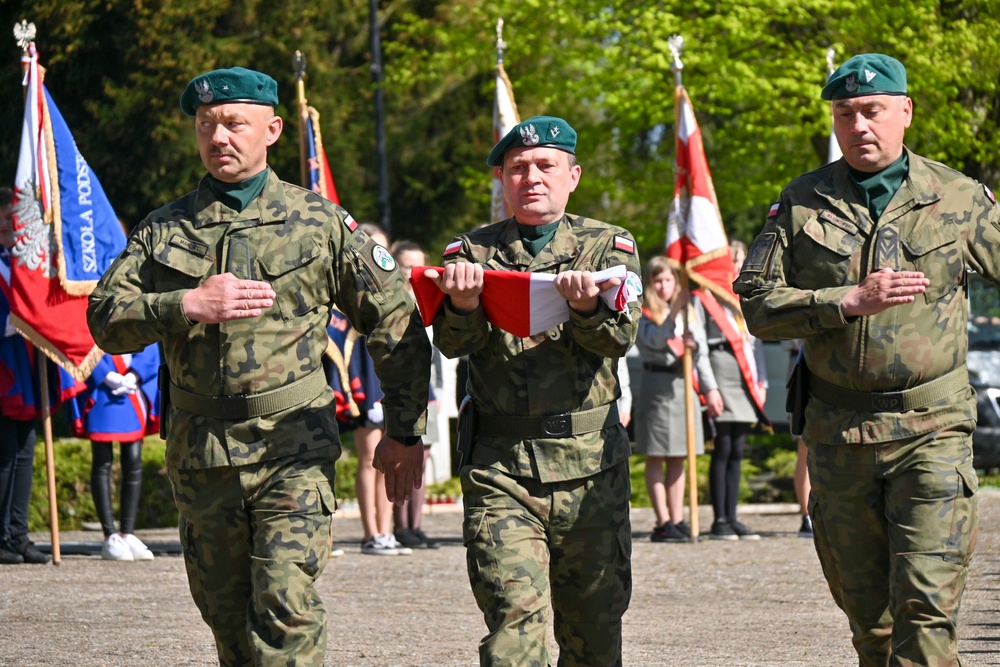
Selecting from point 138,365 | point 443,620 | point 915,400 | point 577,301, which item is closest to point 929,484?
point 915,400

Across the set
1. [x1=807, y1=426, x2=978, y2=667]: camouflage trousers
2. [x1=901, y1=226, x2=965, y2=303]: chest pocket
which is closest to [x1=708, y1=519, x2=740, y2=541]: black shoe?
[x1=807, y1=426, x2=978, y2=667]: camouflage trousers

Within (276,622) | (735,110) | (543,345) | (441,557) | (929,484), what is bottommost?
(441,557)

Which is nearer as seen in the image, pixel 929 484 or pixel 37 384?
pixel 929 484

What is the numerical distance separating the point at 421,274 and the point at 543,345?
1.58 ft

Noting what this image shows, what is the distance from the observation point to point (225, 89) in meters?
5.14

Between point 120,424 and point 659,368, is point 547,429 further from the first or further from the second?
point 659,368

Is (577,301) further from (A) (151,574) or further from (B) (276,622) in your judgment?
(A) (151,574)

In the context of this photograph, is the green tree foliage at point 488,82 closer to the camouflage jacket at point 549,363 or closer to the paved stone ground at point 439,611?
the paved stone ground at point 439,611

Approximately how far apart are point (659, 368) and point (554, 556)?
21.0 ft

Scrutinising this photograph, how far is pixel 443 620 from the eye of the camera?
810cm

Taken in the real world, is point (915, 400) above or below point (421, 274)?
below

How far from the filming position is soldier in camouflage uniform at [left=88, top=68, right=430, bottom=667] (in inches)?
197

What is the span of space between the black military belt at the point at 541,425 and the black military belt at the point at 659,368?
629 cm

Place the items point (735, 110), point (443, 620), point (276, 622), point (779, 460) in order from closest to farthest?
point (276, 622), point (443, 620), point (779, 460), point (735, 110)
